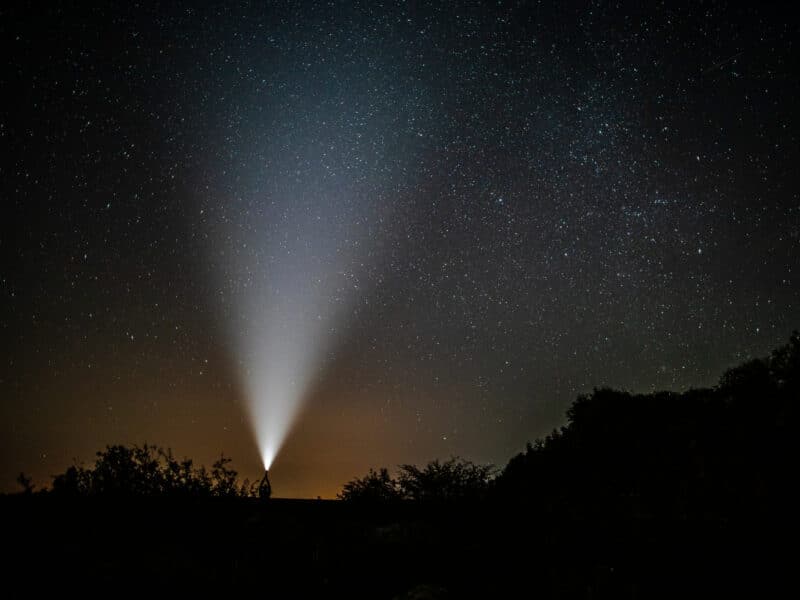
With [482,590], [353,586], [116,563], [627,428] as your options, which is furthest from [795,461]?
[116,563]

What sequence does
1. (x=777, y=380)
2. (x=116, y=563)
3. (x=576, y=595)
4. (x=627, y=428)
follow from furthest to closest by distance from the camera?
(x=627, y=428), (x=777, y=380), (x=116, y=563), (x=576, y=595)

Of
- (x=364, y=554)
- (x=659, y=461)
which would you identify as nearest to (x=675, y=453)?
(x=659, y=461)

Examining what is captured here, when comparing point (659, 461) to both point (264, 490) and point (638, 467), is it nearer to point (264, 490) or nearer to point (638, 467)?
point (638, 467)

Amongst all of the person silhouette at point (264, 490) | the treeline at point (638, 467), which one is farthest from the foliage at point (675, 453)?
the person silhouette at point (264, 490)

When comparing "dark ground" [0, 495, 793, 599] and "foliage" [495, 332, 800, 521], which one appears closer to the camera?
"dark ground" [0, 495, 793, 599]

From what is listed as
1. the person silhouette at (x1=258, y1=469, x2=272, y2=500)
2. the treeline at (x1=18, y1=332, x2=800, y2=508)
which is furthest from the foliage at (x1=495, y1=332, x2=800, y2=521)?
the person silhouette at (x1=258, y1=469, x2=272, y2=500)

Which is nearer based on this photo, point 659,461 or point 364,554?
point 364,554

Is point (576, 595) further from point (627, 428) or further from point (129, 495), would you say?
point (129, 495)

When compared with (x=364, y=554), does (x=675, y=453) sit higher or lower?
higher

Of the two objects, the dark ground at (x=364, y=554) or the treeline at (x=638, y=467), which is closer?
the dark ground at (x=364, y=554)

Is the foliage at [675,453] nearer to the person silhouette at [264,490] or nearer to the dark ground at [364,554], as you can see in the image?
the dark ground at [364,554]

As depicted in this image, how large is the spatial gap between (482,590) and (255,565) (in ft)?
11.5

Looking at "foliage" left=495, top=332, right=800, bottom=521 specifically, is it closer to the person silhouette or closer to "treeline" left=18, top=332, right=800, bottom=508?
"treeline" left=18, top=332, right=800, bottom=508

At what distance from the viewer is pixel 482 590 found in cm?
858
